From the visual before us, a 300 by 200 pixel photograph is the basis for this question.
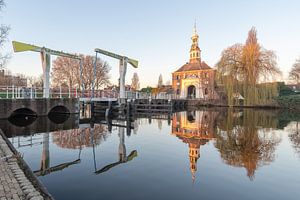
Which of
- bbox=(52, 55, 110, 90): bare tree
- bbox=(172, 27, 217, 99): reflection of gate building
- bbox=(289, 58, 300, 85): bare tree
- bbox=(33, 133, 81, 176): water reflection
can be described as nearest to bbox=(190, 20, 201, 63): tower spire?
bbox=(172, 27, 217, 99): reflection of gate building

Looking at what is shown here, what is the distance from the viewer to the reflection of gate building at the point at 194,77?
1700 inches

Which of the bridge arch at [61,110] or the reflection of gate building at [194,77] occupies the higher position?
the reflection of gate building at [194,77]

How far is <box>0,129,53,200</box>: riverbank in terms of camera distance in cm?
328

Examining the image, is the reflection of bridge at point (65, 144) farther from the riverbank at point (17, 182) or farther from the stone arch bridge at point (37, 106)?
the stone arch bridge at point (37, 106)

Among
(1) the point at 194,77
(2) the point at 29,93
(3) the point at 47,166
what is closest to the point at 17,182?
(3) the point at 47,166

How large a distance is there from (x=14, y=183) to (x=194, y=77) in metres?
45.6

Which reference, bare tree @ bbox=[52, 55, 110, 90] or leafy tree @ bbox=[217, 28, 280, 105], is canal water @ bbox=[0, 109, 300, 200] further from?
bare tree @ bbox=[52, 55, 110, 90]

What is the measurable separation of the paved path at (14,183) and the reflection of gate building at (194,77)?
37470mm

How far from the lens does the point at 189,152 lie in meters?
7.73

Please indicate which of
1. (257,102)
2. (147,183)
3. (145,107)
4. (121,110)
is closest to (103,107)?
(121,110)

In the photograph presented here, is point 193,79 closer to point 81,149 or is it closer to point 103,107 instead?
point 103,107

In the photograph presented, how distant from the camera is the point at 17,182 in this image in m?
3.75

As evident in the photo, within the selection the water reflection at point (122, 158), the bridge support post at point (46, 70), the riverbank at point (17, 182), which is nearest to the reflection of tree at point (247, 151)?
the water reflection at point (122, 158)

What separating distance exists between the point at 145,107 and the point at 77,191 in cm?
2364
